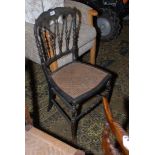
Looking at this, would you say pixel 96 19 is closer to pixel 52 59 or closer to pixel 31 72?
pixel 31 72

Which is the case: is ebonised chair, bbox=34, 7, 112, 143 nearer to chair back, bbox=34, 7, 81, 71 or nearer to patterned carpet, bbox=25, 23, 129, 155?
chair back, bbox=34, 7, 81, 71

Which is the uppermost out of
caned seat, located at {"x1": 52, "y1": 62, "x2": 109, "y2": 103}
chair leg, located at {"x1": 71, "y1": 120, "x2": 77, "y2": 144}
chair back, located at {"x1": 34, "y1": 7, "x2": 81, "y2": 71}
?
chair back, located at {"x1": 34, "y1": 7, "x2": 81, "y2": 71}

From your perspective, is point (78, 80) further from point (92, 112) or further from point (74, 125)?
point (92, 112)

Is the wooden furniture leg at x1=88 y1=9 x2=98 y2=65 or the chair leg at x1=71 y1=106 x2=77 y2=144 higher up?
the wooden furniture leg at x1=88 y1=9 x2=98 y2=65

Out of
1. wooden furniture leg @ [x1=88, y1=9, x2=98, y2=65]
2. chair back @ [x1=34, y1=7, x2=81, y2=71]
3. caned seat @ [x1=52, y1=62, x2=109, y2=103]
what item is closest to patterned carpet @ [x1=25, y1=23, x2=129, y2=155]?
wooden furniture leg @ [x1=88, y1=9, x2=98, y2=65]

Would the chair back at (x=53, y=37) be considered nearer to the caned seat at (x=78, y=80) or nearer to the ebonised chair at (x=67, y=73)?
the ebonised chair at (x=67, y=73)

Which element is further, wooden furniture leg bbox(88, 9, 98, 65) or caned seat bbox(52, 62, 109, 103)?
wooden furniture leg bbox(88, 9, 98, 65)

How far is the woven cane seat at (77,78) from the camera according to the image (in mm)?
2266

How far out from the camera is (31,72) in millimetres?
Answer: 3219

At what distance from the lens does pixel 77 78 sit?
2.36 m

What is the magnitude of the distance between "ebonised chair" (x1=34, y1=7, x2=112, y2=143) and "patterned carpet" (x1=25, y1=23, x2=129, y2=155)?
0.10 meters

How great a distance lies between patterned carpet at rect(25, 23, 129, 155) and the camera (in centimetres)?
243

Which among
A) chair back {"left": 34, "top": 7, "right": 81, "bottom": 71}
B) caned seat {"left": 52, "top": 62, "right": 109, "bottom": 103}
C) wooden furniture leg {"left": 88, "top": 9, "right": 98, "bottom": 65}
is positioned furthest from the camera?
wooden furniture leg {"left": 88, "top": 9, "right": 98, "bottom": 65}
